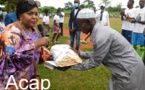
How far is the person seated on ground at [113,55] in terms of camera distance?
9.00 ft

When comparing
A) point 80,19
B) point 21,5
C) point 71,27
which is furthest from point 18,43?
point 71,27

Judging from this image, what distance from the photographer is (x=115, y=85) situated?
2977 mm

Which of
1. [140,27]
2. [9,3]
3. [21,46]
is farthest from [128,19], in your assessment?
[9,3]

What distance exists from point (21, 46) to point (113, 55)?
1023mm

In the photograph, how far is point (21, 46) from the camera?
2516mm

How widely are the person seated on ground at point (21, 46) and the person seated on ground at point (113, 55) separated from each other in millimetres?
512

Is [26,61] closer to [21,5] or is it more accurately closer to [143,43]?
[21,5]

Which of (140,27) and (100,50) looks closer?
(100,50)

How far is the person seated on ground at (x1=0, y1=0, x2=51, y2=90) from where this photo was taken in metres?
2.46

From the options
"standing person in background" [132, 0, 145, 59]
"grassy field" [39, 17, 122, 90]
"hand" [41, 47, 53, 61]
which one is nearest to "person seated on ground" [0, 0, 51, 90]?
"hand" [41, 47, 53, 61]

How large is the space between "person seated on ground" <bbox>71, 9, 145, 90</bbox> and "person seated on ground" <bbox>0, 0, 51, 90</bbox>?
51cm

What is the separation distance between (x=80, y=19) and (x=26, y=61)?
29.0 inches

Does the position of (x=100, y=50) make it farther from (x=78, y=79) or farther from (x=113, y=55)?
(x=78, y=79)

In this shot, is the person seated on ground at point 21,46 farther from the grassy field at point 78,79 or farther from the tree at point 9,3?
the tree at point 9,3
